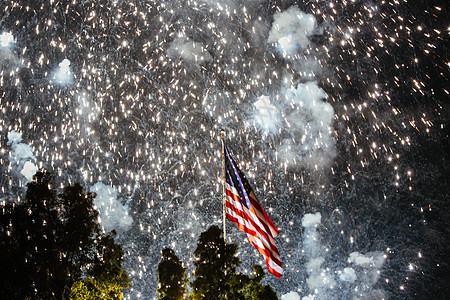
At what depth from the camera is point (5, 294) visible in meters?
9.11

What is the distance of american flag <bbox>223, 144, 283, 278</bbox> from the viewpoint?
1013 cm

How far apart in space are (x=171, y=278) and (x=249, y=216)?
3895 millimetres

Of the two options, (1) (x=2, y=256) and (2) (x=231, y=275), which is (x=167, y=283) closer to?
(2) (x=231, y=275)

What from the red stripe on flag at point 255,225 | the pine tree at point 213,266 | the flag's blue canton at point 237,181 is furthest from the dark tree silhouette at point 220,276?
the flag's blue canton at point 237,181

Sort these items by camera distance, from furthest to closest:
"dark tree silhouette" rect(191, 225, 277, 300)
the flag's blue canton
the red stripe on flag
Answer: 1. "dark tree silhouette" rect(191, 225, 277, 300)
2. the flag's blue canton
3. the red stripe on flag

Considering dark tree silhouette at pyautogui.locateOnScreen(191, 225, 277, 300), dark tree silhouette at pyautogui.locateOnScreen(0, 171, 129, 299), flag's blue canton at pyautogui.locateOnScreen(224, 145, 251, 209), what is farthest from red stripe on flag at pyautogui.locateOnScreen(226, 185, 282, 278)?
dark tree silhouette at pyautogui.locateOnScreen(0, 171, 129, 299)

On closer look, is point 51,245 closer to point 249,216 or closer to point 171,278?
point 171,278

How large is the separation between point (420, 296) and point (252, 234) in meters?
96.0

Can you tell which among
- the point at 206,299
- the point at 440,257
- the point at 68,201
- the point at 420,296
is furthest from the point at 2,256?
the point at 440,257

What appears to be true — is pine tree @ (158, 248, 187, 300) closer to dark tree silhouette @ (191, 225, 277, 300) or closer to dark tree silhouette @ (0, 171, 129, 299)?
dark tree silhouette @ (191, 225, 277, 300)

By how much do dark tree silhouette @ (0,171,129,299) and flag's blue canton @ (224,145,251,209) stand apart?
493cm

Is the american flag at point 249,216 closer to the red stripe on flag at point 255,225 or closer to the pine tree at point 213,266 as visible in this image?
the red stripe on flag at point 255,225

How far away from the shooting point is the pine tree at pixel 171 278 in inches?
437

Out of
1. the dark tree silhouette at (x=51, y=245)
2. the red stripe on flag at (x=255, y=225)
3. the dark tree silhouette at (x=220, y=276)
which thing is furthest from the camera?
the dark tree silhouette at (x=220, y=276)
